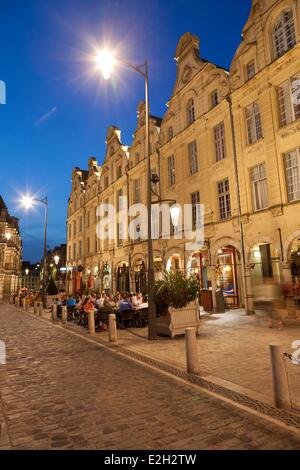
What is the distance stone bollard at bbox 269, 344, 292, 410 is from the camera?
440 cm

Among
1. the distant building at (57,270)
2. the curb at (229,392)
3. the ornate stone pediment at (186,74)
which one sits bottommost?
the curb at (229,392)

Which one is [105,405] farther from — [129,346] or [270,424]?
[129,346]

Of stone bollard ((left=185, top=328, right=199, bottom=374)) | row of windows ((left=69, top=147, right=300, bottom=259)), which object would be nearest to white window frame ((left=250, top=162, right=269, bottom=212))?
row of windows ((left=69, top=147, right=300, bottom=259))

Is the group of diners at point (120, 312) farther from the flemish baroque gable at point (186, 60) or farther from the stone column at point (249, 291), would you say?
the flemish baroque gable at point (186, 60)

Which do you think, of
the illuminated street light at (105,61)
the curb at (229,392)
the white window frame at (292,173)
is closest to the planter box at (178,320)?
the curb at (229,392)

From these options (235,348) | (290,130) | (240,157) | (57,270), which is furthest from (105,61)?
(57,270)

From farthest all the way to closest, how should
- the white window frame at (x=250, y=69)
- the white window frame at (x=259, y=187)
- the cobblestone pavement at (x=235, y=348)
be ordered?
the white window frame at (x=250, y=69) < the white window frame at (x=259, y=187) < the cobblestone pavement at (x=235, y=348)

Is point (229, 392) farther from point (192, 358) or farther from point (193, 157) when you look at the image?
point (193, 157)

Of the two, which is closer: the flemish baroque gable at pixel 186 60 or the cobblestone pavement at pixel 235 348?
the cobblestone pavement at pixel 235 348

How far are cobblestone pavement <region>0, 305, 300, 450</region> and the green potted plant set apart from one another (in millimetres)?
3422

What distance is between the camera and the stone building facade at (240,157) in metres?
14.1

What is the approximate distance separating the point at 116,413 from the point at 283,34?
1682cm

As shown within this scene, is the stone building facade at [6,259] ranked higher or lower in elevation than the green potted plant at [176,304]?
higher

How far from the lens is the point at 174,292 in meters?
10.4
